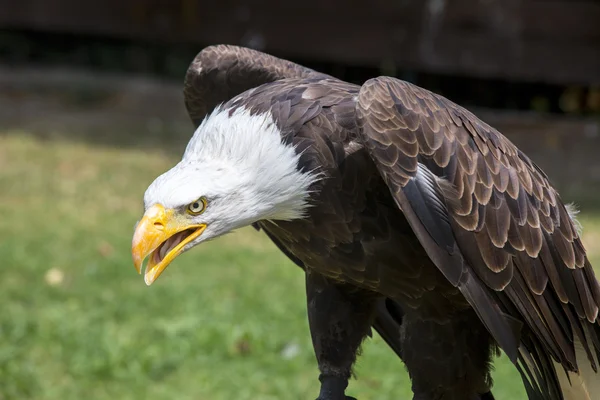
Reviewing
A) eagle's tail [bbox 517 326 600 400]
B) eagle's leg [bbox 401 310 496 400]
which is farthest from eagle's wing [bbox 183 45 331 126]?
eagle's tail [bbox 517 326 600 400]

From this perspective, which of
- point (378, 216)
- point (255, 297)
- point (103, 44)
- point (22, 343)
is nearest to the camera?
point (378, 216)

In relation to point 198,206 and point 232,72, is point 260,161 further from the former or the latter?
point 232,72

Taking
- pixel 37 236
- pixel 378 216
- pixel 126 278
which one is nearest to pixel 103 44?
pixel 37 236

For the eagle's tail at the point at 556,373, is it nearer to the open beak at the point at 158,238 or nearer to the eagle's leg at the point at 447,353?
the eagle's leg at the point at 447,353

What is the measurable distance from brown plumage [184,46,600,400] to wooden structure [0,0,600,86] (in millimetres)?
5981

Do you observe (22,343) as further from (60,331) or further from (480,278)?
(480,278)

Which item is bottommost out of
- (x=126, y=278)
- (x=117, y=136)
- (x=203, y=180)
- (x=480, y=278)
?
(x=117, y=136)

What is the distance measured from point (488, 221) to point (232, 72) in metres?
1.08

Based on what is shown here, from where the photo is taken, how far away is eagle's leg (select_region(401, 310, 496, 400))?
2.95 metres

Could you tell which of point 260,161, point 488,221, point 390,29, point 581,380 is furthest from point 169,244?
point 390,29

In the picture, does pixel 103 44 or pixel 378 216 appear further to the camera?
pixel 103 44

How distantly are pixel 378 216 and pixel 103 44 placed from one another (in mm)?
8094

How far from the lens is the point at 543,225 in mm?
2838

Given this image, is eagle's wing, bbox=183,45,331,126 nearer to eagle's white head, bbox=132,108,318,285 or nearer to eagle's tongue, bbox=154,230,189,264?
eagle's white head, bbox=132,108,318,285
